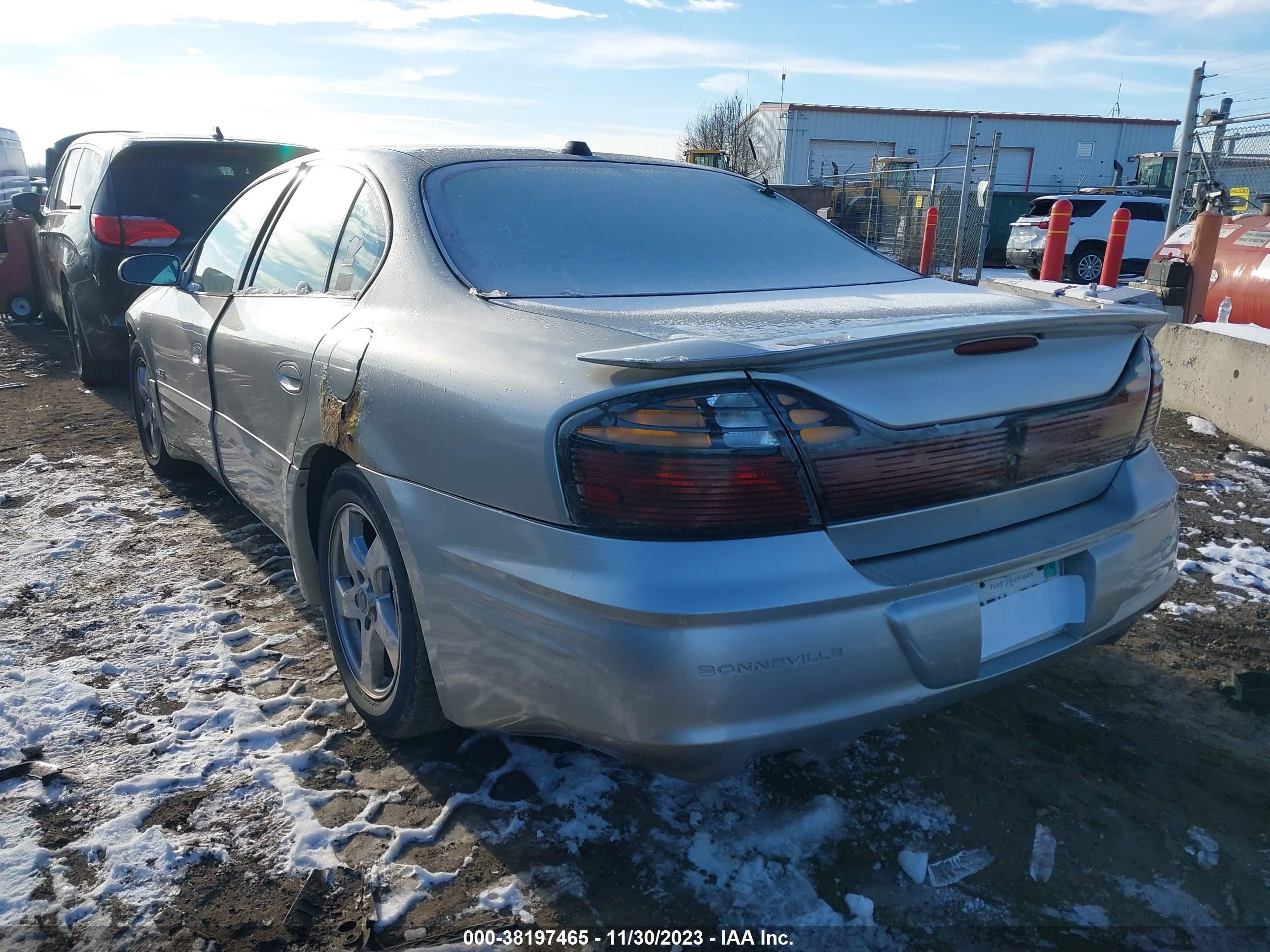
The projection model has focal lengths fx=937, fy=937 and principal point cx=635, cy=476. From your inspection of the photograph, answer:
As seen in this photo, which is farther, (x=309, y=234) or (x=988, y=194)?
(x=988, y=194)

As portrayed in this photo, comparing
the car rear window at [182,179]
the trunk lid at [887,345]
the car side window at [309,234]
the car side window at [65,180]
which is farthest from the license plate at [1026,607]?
the car side window at [65,180]

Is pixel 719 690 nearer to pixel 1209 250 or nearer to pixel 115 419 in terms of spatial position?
pixel 115 419

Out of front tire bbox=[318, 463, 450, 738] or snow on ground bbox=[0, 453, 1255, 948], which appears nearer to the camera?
snow on ground bbox=[0, 453, 1255, 948]

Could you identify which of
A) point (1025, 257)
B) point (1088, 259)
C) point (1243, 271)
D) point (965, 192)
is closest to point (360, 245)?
point (1243, 271)

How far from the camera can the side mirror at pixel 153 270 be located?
Result: 13.2 feet

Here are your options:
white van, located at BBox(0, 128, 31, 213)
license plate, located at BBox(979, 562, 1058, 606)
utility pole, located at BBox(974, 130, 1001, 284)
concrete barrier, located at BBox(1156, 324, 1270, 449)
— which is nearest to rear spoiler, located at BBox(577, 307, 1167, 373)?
license plate, located at BBox(979, 562, 1058, 606)

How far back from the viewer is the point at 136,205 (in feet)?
21.1

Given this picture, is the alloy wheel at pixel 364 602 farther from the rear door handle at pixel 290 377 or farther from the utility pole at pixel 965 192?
the utility pole at pixel 965 192

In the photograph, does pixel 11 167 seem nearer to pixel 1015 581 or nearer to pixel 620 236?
pixel 620 236

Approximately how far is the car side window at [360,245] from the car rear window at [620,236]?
0.18m

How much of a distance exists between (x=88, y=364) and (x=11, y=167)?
23460 millimetres

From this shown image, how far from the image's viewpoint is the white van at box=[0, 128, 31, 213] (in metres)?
23.4

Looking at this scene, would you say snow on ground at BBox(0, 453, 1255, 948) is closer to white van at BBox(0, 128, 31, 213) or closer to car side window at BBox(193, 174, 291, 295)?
car side window at BBox(193, 174, 291, 295)

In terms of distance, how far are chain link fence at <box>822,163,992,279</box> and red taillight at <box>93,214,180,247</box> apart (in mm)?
11237
